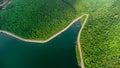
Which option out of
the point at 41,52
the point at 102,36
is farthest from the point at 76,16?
the point at 41,52

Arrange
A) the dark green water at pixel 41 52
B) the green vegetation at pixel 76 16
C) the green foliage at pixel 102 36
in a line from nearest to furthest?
1. the green foliage at pixel 102 36
2. the green vegetation at pixel 76 16
3. the dark green water at pixel 41 52

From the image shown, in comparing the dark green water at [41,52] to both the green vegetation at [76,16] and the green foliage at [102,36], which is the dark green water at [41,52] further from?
the green foliage at [102,36]

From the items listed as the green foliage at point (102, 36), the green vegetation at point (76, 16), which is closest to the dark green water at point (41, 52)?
the green vegetation at point (76, 16)

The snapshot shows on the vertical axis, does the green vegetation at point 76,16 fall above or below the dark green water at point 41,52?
above


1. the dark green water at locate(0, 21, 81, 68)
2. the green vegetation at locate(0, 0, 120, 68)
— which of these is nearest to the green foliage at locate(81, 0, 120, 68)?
the green vegetation at locate(0, 0, 120, 68)

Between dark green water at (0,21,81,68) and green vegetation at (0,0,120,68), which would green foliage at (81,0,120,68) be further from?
dark green water at (0,21,81,68)

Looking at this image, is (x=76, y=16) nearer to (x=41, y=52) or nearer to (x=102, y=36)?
(x=102, y=36)
